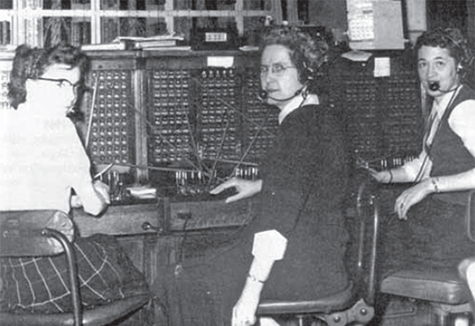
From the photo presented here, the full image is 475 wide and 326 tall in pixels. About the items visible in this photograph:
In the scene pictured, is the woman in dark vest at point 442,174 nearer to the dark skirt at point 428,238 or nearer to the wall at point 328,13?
the dark skirt at point 428,238

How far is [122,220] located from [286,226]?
2.72 ft

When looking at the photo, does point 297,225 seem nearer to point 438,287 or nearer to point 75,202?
point 438,287

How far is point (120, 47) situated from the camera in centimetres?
314

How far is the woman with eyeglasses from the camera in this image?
2084mm

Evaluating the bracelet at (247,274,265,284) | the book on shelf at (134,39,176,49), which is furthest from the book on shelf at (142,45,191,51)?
the bracelet at (247,274,265,284)

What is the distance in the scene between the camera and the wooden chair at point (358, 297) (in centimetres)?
218

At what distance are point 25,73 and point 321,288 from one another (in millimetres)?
1210

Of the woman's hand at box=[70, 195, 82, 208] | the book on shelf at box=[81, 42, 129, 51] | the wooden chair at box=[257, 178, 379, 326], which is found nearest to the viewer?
the wooden chair at box=[257, 178, 379, 326]

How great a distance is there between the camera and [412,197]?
2514mm

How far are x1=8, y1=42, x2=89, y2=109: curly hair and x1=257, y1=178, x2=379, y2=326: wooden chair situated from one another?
108 centimetres

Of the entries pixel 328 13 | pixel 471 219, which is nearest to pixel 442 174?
pixel 471 219

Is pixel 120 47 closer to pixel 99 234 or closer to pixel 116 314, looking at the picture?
pixel 99 234

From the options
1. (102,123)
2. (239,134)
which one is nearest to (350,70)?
(239,134)

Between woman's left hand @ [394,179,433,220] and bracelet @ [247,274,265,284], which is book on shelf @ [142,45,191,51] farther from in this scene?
bracelet @ [247,274,265,284]
